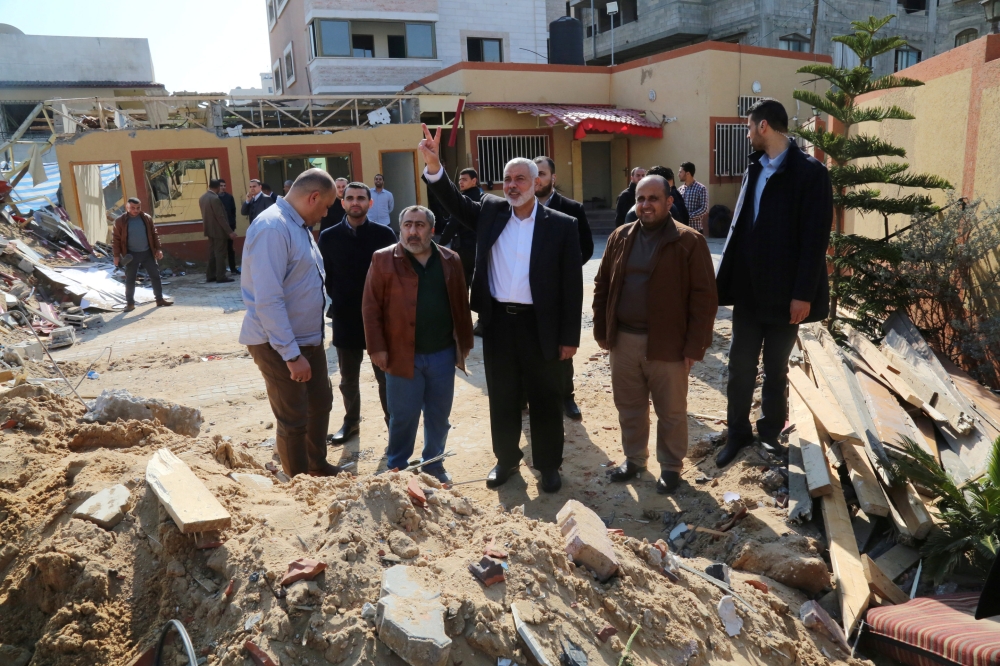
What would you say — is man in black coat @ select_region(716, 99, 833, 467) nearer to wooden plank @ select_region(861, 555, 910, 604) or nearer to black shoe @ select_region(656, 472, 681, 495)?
black shoe @ select_region(656, 472, 681, 495)

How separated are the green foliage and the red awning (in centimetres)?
1683

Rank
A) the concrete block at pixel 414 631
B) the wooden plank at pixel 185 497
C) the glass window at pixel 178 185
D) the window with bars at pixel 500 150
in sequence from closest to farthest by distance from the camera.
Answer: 1. the concrete block at pixel 414 631
2. the wooden plank at pixel 185 497
3. the glass window at pixel 178 185
4. the window with bars at pixel 500 150

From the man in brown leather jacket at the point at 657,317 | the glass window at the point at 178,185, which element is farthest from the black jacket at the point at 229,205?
the man in brown leather jacket at the point at 657,317

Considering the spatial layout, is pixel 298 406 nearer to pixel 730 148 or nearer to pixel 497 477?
pixel 497 477

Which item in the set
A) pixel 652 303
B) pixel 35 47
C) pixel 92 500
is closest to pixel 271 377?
pixel 92 500

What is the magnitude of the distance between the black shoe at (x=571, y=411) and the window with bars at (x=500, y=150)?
14957 mm

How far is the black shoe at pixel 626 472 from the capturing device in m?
4.75

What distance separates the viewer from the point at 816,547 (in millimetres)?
3584

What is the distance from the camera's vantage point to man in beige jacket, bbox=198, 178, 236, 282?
14.1m

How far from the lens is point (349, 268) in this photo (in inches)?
208

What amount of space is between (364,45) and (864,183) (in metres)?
22.0

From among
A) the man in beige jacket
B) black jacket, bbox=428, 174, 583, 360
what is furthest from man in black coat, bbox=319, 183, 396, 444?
the man in beige jacket

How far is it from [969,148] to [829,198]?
3544 mm

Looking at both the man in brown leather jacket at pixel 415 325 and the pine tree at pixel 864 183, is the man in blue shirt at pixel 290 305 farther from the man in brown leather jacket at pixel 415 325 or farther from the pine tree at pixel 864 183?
the pine tree at pixel 864 183
